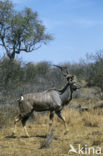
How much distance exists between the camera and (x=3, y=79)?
11.9 metres

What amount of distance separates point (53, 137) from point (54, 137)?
1.03 ft

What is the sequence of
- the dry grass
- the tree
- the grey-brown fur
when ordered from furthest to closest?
the tree → the grey-brown fur → the dry grass

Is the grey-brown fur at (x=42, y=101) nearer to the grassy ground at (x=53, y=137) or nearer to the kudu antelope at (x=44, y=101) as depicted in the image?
the kudu antelope at (x=44, y=101)

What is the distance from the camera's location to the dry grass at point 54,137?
7336 millimetres

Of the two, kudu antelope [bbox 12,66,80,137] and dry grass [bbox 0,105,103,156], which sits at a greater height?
kudu antelope [bbox 12,66,80,137]

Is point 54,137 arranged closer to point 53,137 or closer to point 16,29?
point 53,137

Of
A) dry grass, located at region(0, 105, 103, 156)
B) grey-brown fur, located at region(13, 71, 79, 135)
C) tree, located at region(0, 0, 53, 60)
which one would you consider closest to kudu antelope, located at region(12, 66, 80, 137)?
grey-brown fur, located at region(13, 71, 79, 135)

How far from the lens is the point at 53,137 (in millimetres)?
9008

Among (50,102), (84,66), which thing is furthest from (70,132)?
(84,66)

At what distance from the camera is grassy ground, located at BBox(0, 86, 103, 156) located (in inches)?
290

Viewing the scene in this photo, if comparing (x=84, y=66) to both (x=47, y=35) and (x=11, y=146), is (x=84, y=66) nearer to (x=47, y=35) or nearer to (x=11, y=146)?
(x=47, y=35)

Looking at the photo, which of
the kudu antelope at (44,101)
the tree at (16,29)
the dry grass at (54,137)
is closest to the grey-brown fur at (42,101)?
the kudu antelope at (44,101)

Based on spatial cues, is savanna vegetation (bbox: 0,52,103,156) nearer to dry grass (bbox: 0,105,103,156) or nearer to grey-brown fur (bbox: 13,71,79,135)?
dry grass (bbox: 0,105,103,156)

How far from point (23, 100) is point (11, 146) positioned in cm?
194
